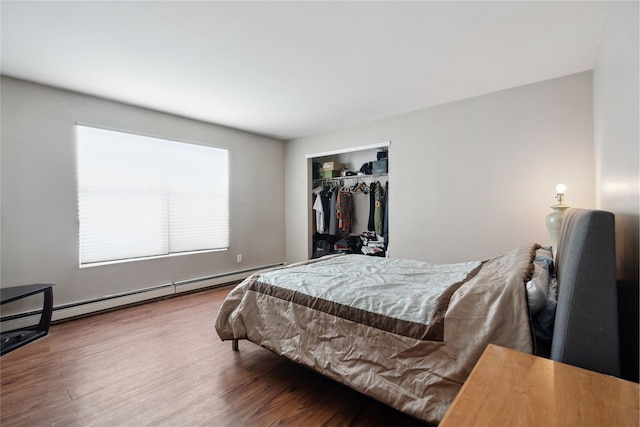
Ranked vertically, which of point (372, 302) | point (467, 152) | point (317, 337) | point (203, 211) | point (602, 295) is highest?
point (467, 152)

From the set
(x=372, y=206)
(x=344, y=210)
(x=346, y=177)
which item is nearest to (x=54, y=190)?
(x=344, y=210)

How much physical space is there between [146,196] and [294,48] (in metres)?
2.57

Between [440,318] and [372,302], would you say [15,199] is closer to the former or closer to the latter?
[372,302]

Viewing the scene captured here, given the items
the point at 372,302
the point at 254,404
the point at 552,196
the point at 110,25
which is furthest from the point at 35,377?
the point at 552,196

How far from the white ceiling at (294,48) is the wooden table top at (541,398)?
199cm

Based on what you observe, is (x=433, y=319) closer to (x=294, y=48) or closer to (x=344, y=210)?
(x=294, y=48)

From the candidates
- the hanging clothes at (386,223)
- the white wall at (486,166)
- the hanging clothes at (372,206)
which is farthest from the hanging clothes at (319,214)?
the white wall at (486,166)

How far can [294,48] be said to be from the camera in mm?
2186

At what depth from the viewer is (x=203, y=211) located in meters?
4.01

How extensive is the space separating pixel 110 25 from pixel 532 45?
3089 millimetres

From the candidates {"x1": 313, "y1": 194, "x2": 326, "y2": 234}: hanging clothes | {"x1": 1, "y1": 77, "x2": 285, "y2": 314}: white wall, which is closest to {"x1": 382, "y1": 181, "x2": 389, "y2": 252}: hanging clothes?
{"x1": 313, "y1": 194, "x2": 326, "y2": 234}: hanging clothes

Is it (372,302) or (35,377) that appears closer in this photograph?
(372,302)

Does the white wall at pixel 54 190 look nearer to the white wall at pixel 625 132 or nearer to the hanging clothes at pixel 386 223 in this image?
the hanging clothes at pixel 386 223

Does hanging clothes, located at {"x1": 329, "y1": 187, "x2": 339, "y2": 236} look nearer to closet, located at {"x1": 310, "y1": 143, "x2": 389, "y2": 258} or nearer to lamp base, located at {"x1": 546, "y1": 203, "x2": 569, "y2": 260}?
closet, located at {"x1": 310, "y1": 143, "x2": 389, "y2": 258}
